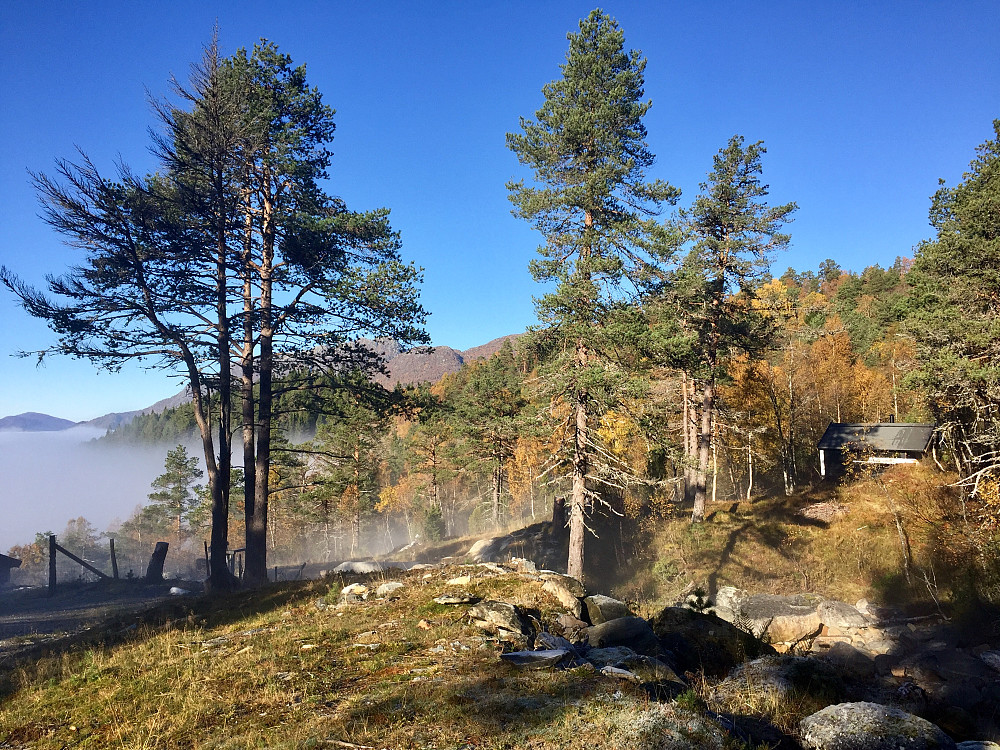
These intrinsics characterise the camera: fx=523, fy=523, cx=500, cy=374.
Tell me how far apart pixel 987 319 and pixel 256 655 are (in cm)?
2159

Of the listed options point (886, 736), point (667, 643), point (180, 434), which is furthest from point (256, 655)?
point (180, 434)

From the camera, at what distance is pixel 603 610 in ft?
32.4

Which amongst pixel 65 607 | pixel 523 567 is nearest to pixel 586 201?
pixel 523 567

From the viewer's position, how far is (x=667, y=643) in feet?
29.0

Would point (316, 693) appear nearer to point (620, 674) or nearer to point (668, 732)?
point (620, 674)

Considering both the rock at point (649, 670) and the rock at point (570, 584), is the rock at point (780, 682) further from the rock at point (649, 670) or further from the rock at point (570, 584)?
the rock at point (570, 584)

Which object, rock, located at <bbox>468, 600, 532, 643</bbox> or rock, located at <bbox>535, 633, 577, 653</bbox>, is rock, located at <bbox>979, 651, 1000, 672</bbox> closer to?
rock, located at <bbox>535, 633, 577, 653</bbox>

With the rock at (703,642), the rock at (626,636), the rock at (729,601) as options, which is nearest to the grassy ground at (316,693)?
the rock at (626,636)

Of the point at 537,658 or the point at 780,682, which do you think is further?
the point at 780,682

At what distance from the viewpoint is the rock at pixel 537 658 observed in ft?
20.3

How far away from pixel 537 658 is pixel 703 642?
418 cm

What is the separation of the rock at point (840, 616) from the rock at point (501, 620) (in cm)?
1363

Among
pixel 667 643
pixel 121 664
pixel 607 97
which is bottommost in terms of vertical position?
pixel 667 643

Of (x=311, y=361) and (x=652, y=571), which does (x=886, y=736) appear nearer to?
(x=311, y=361)
